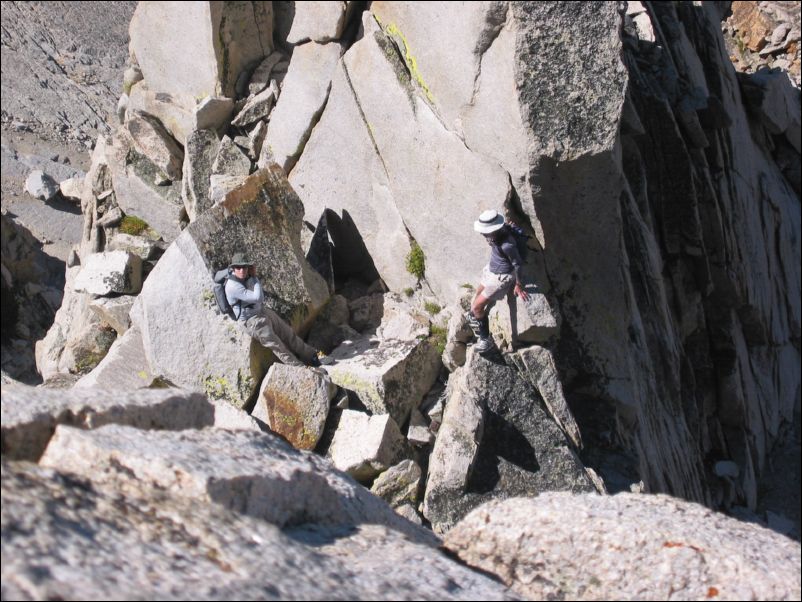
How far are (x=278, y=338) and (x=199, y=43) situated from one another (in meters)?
7.73

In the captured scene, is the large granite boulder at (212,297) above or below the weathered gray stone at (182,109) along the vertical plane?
below

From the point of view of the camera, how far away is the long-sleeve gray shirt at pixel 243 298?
13.9m

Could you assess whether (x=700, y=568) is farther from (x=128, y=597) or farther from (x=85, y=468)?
(x=85, y=468)

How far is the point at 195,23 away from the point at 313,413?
947cm

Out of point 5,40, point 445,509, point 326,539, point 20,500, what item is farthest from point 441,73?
point 5,40

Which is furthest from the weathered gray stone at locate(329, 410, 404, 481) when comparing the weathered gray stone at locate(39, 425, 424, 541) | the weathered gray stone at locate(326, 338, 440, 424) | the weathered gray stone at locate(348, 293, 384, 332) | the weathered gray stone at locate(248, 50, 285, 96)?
the weathered gray stone at locate(248, 50, 285, 96)

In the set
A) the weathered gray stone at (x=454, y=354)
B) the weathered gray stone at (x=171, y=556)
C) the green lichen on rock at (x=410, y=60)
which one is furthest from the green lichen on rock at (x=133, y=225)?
the weathered gray stone at (x=171, y=556)

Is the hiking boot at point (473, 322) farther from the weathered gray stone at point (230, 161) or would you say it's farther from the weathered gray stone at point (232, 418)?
the weathered gray stone at point (230, 161)

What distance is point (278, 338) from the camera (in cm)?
1452

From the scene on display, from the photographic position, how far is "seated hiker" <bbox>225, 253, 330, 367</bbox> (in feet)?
45.9

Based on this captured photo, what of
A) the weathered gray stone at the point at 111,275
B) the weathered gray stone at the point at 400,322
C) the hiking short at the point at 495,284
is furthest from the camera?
the weathered gray stone at the point at 111,275

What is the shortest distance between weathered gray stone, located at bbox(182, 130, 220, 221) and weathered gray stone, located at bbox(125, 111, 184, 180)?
1219mm

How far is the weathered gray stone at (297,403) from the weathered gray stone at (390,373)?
21.6 inches

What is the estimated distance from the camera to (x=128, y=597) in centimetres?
458
